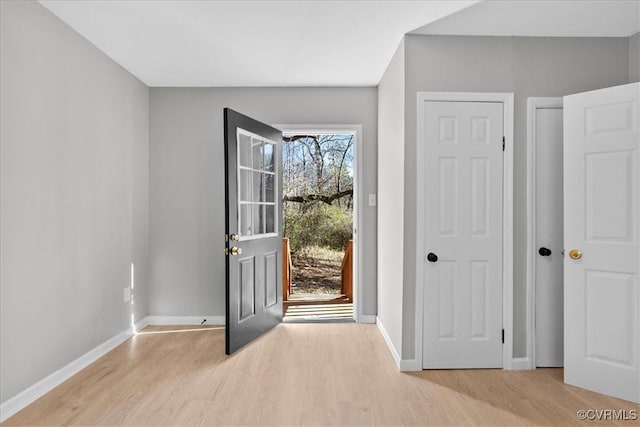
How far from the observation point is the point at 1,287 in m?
2.24

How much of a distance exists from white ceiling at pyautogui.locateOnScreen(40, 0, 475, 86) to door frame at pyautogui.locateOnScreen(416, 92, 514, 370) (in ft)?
1.98

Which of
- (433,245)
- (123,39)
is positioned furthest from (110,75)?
(433,245)

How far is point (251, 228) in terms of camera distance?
12.5 ft

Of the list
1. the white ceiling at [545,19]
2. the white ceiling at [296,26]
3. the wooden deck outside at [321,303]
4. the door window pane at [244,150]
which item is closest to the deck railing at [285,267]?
the wooden deck outside at [321,303]

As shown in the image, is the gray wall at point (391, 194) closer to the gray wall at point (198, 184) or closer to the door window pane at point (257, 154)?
the gray wall at point (198, 184)

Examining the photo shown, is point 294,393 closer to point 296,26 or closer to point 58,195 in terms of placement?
point 58,195

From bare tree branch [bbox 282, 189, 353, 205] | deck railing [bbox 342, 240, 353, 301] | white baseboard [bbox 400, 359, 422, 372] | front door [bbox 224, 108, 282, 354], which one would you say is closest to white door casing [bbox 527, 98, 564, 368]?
white baseboard [bbox 400, 359, 422, 372]

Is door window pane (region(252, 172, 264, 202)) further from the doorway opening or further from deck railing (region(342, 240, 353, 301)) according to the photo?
the doorway opening

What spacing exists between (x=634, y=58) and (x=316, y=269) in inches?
195

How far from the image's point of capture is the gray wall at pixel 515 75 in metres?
2.98

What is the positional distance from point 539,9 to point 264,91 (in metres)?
2.58

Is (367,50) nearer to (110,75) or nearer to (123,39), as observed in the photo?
(123,39)

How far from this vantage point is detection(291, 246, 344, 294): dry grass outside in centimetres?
677

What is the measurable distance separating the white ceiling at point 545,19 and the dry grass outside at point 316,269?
4.43 m
